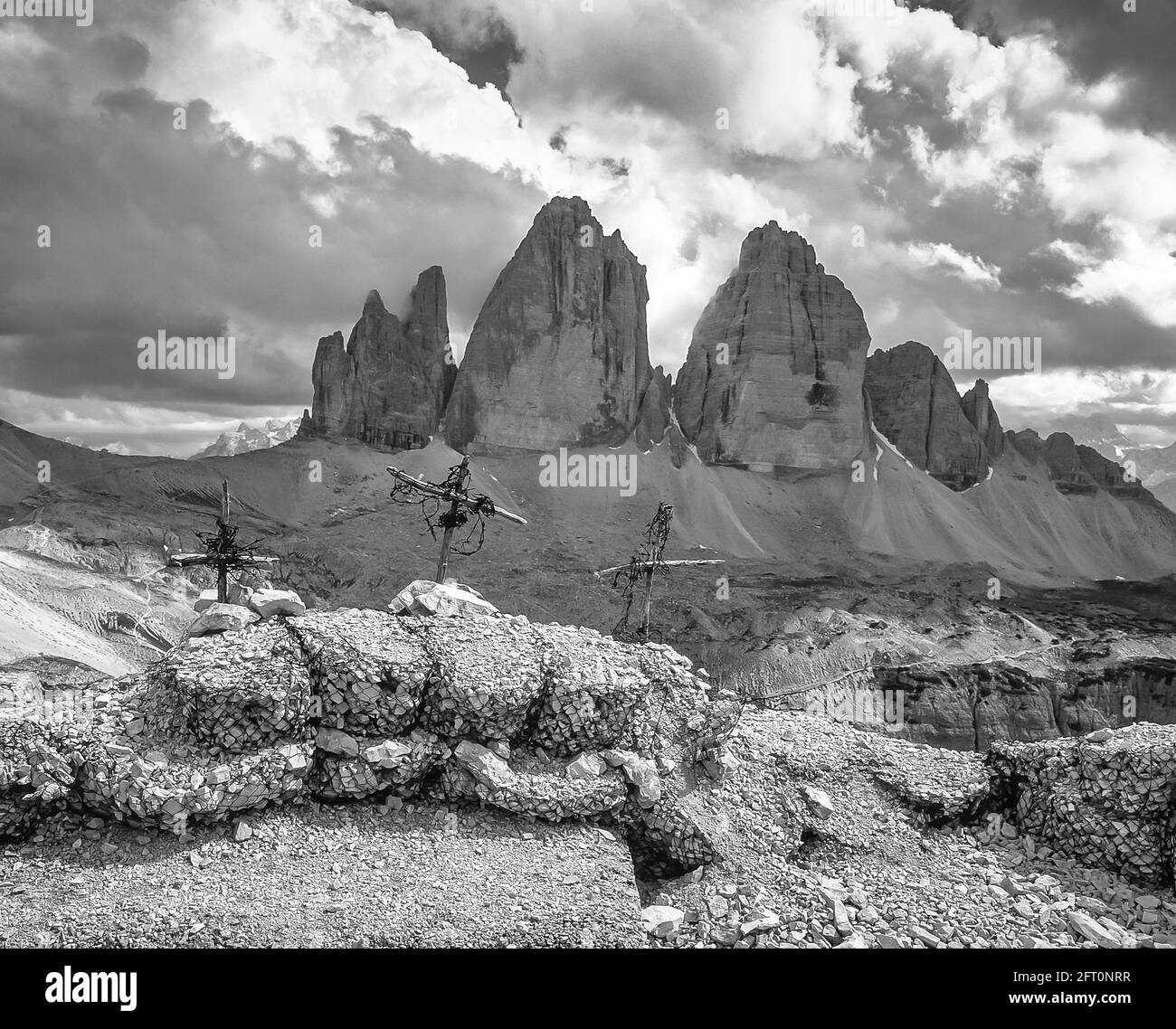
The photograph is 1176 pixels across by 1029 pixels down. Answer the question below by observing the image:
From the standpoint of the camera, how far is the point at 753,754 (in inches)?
464

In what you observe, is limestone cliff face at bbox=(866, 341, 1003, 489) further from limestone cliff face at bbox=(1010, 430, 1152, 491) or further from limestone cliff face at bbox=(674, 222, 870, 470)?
limestone cliff face at bbox=(1010, 430, 1152, 491)

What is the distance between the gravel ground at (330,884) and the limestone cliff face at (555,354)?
9311cm

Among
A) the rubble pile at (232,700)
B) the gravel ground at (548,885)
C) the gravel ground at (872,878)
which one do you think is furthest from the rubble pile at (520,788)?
the rubble pile at (232,700)

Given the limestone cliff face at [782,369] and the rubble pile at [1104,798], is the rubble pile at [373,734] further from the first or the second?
the limestone cliff face at [782,369]

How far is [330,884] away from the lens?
8.49m

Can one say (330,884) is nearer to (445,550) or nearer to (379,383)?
(445,550)

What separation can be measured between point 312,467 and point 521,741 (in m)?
87.2

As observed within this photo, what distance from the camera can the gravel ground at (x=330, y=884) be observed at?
7746 mm

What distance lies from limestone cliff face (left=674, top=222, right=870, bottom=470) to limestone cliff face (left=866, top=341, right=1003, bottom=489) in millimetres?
12117

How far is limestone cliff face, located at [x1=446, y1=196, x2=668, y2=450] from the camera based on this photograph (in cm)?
10288

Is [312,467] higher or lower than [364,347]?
lower

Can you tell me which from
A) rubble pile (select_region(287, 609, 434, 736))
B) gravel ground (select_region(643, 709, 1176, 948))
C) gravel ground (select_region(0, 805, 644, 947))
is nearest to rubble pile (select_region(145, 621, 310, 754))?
rubble pile (select_region(287, 609, 434, 736))

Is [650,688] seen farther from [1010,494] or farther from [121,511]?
[1010,494]
